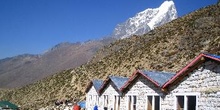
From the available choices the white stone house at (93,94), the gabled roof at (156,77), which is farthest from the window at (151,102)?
the white stone house at (93,94)

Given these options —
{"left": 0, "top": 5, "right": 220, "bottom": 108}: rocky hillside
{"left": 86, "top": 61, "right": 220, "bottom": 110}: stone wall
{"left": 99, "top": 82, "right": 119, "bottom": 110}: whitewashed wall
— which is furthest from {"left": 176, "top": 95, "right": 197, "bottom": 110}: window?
{"left": 0, "top": 5, "right": 220, "bottom": 108}: rocky hillside

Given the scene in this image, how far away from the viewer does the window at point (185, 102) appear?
18.6m

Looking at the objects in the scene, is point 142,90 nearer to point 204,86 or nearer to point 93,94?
point 204,86

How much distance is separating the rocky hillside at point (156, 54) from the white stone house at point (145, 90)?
2116 centimetres

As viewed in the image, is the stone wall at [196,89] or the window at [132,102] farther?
the window at [132,102]

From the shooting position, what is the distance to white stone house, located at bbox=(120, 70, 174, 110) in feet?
74.1

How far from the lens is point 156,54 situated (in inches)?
2288

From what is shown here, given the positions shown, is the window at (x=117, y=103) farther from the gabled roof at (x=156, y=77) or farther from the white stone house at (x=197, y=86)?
the white stone house at (x=197, y=86)

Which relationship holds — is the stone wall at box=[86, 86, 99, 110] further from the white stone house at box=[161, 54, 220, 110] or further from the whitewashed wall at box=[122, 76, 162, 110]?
the white stone house at box=[161, 54, 220, 110]

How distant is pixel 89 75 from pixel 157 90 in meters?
51.0

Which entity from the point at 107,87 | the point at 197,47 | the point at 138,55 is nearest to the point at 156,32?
the point at 138,55

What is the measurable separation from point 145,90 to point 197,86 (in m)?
6.43

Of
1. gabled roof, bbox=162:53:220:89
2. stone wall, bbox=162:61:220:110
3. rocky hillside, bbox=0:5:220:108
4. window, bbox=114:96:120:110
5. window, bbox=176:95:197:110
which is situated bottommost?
window, bbox=114:96:120:110

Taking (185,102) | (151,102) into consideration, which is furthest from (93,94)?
(185,102)
